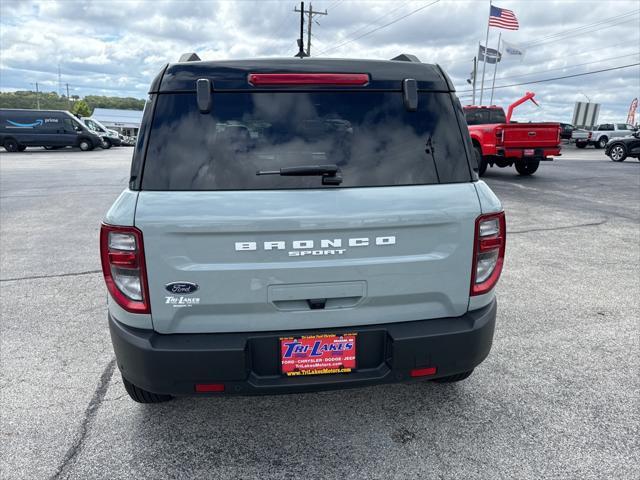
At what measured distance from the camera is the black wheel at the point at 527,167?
15156mm

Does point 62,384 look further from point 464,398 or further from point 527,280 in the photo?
point 527,280

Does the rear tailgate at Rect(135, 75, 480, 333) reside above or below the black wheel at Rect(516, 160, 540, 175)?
above

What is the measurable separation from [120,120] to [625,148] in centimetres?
6862

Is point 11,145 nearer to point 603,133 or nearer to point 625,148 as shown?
point 625,148

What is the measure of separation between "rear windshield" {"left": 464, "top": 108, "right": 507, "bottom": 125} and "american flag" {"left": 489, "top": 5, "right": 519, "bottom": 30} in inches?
712

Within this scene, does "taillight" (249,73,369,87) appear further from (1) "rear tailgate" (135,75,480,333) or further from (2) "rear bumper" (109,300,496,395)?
(2) "rear bumper" (109,300,496,395)

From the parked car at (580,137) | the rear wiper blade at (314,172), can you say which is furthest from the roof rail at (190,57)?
the parked car at (580,137)

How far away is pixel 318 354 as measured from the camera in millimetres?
2256

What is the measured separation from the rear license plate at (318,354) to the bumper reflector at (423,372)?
1.00 ft

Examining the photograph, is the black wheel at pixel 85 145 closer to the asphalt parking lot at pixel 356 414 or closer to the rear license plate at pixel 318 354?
the asphalt parking lot at pixel 356 414

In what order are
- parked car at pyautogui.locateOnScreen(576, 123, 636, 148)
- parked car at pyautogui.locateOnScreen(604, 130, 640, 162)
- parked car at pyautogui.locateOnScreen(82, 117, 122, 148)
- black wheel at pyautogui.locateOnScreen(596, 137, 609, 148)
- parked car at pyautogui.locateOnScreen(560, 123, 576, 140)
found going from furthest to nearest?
1. black wheel at pyautogui.locateOnScreen(596, 137, 609, 148)
2. parked car at pyautogui.locateOnScreen(576, 123, 636, 148)
3. parked car at pyautogui.locateOnScreen(82, 117, 122, 148)
4. parked car at pyautogui.locateOnScreen(560, 123, 576, 140)
5. parked car at pyautogui.locateOnScreen(604, 130, 640, 162)

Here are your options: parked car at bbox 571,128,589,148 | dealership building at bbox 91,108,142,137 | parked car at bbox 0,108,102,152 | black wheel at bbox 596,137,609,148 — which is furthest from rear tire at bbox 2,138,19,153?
black wheel at bbox 596,137,609,148

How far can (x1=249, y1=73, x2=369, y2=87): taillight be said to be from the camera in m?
2.26

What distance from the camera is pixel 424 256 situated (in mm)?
2287
